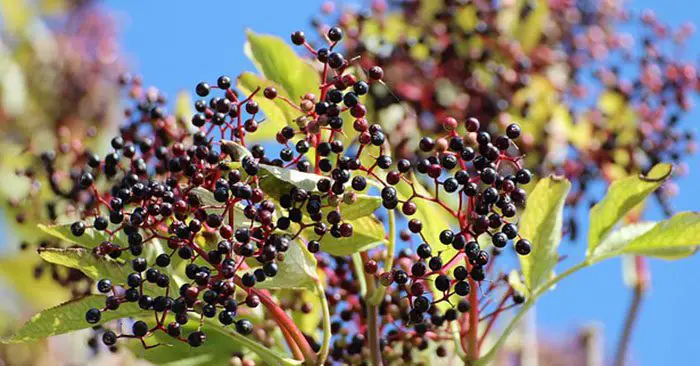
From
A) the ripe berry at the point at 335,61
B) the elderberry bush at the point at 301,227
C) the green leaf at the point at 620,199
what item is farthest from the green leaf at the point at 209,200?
the green leaf at the point at 620,199

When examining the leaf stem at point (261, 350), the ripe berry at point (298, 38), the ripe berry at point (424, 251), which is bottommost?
the leaf stem at point (261, 350)

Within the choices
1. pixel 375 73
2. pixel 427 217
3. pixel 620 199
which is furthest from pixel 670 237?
pixel 375 73

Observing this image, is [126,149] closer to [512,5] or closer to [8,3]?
[512,5]

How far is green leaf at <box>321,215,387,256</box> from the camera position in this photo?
1347mm

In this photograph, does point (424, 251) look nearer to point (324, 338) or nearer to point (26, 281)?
point (324, 338)

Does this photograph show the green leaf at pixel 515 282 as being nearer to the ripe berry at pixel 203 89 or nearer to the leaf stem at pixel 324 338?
the leaf stem at pixel 324 338

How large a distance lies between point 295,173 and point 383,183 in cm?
12

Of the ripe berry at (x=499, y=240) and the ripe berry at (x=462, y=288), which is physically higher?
the ripe berry at (x=499, y=240)

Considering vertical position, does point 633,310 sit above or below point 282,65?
above

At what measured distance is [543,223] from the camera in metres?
1.44

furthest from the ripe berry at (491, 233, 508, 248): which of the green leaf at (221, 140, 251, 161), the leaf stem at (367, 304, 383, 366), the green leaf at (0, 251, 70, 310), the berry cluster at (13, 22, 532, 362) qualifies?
the green leaf at (0, 251, 70, 310)

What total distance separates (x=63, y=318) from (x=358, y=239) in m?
0.39

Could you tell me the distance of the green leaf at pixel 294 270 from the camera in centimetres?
129

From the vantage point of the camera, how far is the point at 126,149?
1.52m
